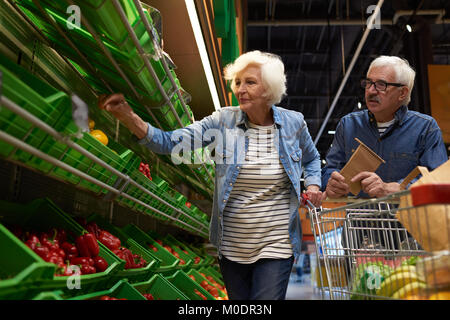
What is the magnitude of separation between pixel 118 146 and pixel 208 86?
6.81ft

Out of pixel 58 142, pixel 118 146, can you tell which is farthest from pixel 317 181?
pixel 58 142

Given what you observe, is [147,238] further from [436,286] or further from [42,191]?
[436,286]

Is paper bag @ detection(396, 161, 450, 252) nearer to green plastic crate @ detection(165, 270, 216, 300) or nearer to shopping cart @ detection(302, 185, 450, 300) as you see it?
shopping cart @ detection(302, 185, 450, 300)

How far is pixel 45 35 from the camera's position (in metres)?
2.18

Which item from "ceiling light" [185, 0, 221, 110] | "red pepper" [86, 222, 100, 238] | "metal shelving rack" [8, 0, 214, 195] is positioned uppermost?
"ceiling light" [185, 0, 221, 110]

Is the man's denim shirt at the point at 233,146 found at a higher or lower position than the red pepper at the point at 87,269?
higher

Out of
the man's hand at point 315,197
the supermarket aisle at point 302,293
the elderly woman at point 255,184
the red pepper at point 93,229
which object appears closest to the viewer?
the elderly woman at point 255,184

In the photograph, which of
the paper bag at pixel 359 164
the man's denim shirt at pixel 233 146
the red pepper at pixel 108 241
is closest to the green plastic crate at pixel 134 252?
the red pepper at pixel 108 241

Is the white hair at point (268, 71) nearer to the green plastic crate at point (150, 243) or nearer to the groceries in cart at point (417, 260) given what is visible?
the groceries in cart at point (417, 260)

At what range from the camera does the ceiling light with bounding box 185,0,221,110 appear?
9.34 feet

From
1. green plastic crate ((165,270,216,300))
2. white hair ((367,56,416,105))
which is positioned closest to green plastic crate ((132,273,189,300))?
green plastic crate ((165,270,216,300))

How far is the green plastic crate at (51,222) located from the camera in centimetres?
185

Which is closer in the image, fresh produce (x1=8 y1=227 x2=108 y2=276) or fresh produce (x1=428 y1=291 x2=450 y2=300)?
fresh produce (x1=428 y1=291 x2=450 y2=300)
